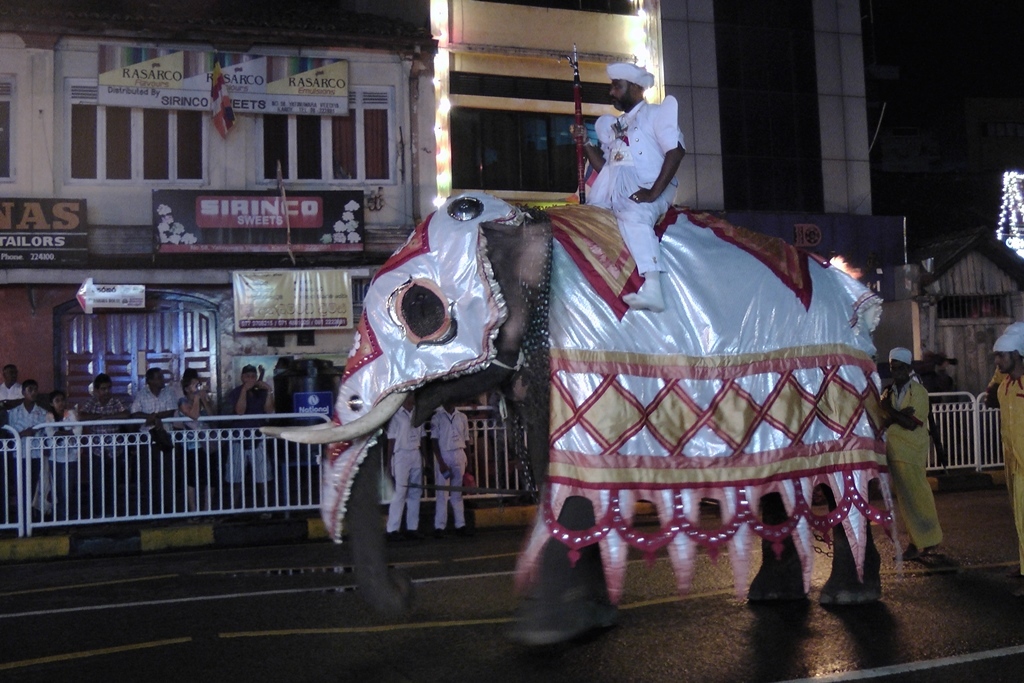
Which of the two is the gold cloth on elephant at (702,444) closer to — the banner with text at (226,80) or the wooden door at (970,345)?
the banner with text at (226,80)

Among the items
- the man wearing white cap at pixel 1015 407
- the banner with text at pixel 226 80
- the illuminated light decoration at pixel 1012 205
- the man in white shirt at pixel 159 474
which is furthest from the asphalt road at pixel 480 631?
the illuminated light decoration at pixel 1012 205

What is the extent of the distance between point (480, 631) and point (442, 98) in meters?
13.6

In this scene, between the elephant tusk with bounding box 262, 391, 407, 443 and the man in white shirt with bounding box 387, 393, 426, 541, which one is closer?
the elephant tusk with bounding box 262, 391, 407, 443

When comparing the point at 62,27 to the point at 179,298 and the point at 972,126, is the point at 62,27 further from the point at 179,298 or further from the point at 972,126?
the point at 972,126

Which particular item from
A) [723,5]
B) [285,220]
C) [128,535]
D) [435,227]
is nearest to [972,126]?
[723,5]

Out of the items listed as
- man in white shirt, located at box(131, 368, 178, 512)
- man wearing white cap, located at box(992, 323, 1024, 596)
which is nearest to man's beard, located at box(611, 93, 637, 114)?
man wearing white cap, located at box(992, 323, 1024, 596)

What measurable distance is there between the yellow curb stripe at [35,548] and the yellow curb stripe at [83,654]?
225 inches

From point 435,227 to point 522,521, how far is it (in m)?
7.39

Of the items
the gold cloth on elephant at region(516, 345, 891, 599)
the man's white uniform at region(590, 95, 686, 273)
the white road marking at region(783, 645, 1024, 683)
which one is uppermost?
the man's white uniform at region(590, 95, 686, 273)

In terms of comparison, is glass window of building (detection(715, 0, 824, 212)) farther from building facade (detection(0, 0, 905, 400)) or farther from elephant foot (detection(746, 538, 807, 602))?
elephant foot (detection(746, 538, 807, 602))

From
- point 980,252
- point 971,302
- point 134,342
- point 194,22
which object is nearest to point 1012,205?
point 980,252

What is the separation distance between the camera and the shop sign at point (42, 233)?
1584 cm

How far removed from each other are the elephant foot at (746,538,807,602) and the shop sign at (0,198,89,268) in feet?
Result: 42.6

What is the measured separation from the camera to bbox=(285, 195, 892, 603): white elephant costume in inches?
193
